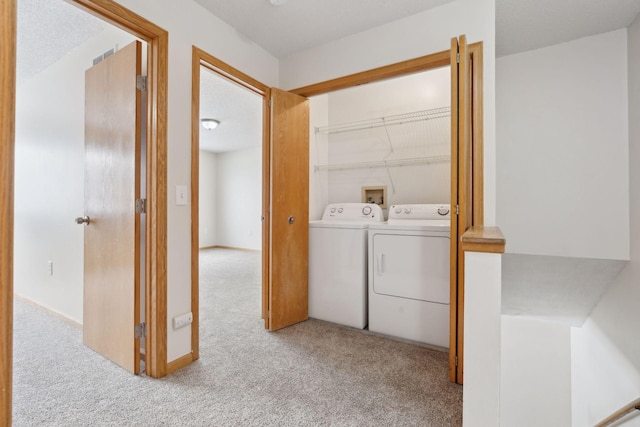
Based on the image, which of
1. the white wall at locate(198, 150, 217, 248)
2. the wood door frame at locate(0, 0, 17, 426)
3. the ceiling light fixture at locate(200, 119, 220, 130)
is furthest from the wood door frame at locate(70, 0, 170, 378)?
the white wall at locate(198, 150, 217, 248)

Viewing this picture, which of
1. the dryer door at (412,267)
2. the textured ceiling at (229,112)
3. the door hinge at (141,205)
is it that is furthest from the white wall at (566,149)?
the door hinge at (141,205)

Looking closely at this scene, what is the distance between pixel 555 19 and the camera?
248 cm

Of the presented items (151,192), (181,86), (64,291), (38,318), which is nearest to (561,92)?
(181,86)

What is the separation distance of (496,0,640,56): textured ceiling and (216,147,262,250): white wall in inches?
192

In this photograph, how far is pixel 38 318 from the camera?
2.61 meters

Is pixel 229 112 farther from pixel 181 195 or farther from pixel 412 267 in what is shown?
pixel 412 267

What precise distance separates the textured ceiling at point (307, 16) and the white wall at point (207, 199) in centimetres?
502

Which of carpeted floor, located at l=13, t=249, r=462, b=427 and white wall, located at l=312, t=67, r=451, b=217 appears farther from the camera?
white wall, located at l=312, t=67, r=451, b=217

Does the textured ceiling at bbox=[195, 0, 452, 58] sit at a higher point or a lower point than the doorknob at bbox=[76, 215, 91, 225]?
higher

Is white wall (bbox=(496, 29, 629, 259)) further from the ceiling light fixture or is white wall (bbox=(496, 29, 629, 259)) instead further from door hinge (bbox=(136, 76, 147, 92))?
the ceiling light fixture

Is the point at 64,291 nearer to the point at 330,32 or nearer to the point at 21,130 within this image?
the point at 21,130

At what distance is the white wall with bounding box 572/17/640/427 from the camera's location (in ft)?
8.39

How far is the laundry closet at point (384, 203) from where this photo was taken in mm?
2223

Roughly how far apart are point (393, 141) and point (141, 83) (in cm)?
229
